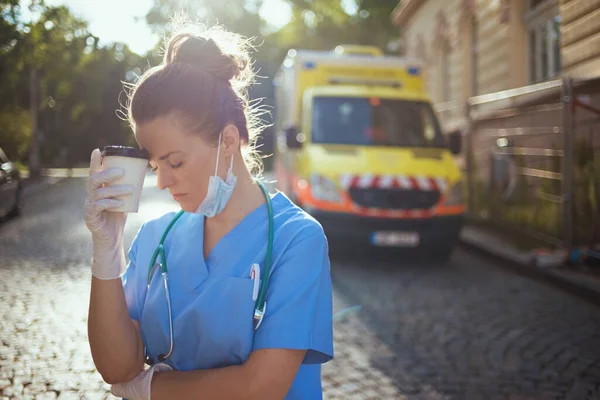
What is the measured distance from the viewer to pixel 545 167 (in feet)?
32.4

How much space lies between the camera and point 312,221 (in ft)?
6.93

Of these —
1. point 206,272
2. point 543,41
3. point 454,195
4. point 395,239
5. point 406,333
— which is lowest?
point 406,333

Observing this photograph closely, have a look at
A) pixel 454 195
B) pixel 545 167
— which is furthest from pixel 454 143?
pixel 545 167

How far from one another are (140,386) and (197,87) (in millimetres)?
828

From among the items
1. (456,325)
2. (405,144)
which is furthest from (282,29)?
(456,325)

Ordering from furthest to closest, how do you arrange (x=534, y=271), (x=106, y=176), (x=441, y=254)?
(x=441, y=254)
(x=534, y=271)
(x=106, y=176)

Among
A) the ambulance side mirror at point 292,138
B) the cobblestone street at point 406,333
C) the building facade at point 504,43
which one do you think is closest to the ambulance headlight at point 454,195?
the cobblestone street at point 406,333

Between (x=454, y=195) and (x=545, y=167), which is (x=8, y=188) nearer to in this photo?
(x=454, y=195)

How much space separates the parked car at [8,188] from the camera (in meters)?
13.0

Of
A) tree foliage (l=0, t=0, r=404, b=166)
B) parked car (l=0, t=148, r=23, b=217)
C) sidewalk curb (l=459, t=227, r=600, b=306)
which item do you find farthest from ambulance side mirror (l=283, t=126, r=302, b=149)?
parked car (l=0, t=148, r=23, b=217)

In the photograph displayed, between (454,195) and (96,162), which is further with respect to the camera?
(454,195)

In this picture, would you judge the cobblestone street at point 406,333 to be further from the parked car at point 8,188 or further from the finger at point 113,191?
the parked car at point 8,188

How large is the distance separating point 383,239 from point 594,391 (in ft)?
15.0

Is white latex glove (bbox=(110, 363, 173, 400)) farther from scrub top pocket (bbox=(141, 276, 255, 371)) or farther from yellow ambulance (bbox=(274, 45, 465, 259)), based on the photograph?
yellow ambulance (bbox=(274, 45, 465, 259))
